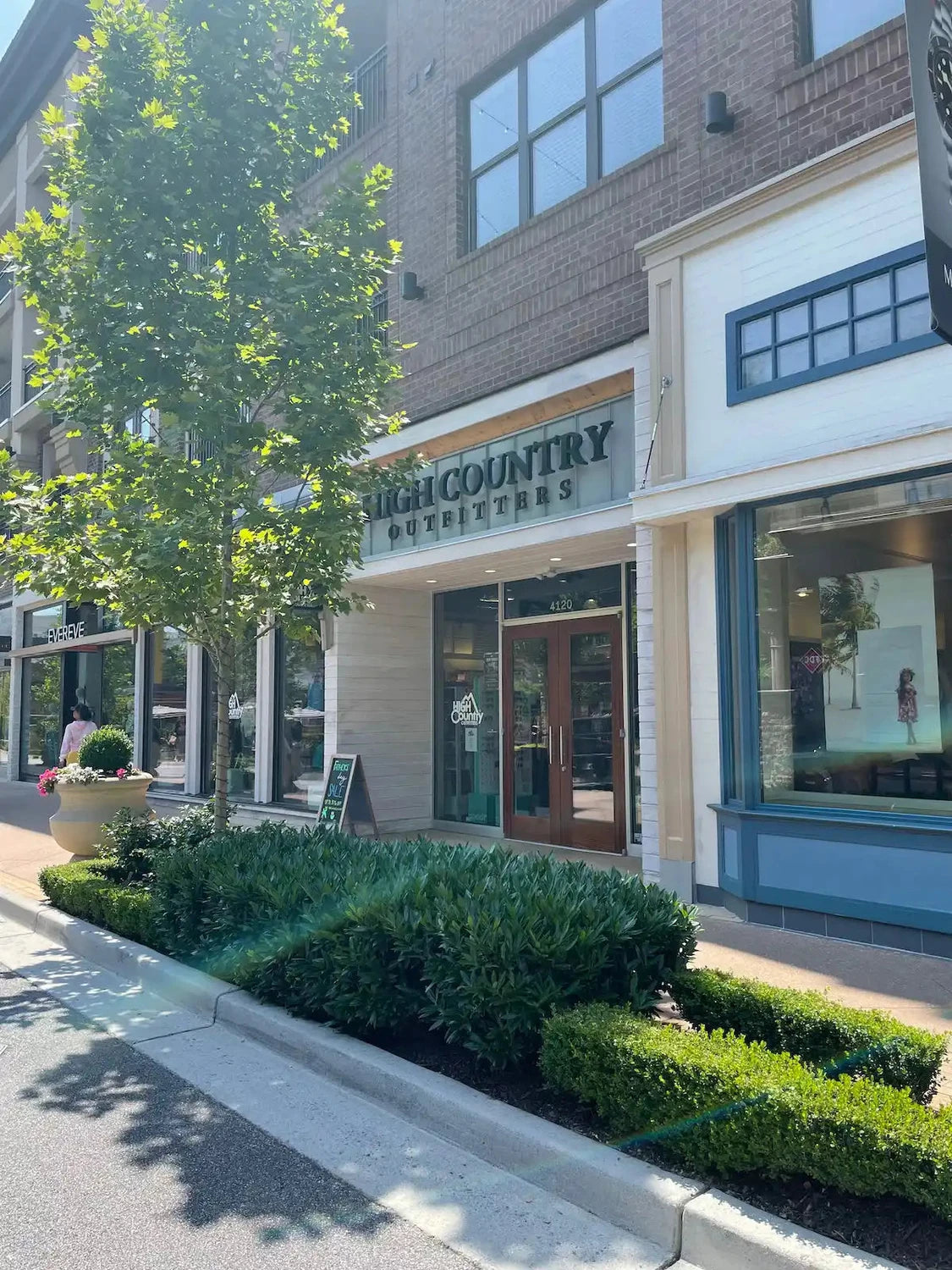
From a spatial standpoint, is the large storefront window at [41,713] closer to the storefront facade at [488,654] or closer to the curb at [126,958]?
the storefront facade at [488,654]

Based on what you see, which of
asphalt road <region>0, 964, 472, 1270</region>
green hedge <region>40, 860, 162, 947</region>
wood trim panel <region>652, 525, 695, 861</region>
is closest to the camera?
asphalt road <region>0, 964, 472, 1270</region>

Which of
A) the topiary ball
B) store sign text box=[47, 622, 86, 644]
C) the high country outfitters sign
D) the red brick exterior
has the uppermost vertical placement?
the red brick exterior

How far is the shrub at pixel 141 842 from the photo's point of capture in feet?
26.3

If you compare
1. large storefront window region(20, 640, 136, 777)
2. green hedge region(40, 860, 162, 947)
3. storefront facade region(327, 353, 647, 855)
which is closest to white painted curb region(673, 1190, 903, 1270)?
green hedge region(40, 860, 162, 947)

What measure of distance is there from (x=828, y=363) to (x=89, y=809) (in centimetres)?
791

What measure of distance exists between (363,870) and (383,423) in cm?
413

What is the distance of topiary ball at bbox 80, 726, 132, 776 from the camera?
10273mm

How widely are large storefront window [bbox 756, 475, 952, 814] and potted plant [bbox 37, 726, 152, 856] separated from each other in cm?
614

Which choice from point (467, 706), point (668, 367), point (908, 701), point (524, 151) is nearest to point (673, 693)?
point (908, 701)

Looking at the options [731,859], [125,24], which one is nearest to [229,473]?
[125,24]

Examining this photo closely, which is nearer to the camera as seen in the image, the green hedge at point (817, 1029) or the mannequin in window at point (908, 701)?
the green hedge at point (817, 1029)

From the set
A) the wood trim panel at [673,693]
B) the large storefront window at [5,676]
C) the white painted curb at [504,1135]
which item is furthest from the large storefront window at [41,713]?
the white painted curb at [504,1135]

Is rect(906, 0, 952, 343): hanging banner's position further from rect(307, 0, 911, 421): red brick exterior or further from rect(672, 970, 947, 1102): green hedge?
rect(307, 0, 911, 421): red brick exterior

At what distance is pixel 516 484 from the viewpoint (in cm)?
1023
